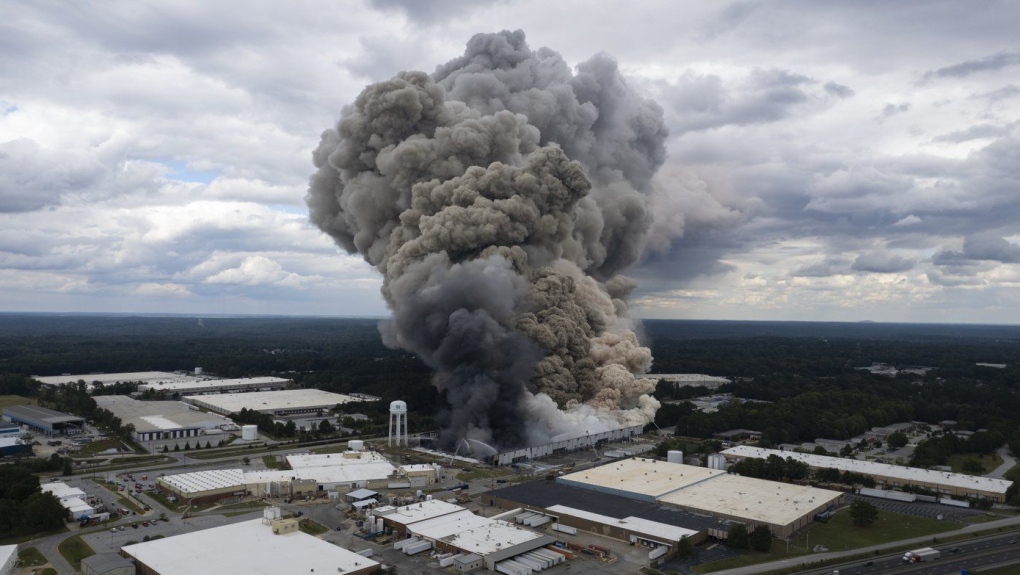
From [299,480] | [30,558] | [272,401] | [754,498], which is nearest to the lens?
[30,558]

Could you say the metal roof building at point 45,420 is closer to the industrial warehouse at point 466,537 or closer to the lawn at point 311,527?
the lawn at point 311,527

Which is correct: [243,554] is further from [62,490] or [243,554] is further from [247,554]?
[62,490]

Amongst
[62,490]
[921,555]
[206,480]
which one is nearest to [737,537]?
[921,555]

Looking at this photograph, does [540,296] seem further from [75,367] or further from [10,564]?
[75,367]

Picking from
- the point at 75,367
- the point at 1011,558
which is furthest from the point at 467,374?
the point at 75,367

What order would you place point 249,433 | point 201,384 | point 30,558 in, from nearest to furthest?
point 30,558, point 249,433, point 201,384

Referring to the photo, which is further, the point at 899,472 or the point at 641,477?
the point at 899,472

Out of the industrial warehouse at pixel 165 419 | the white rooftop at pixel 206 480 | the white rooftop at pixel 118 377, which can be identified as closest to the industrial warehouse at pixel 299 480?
the white rooftop at pixel 206 480
